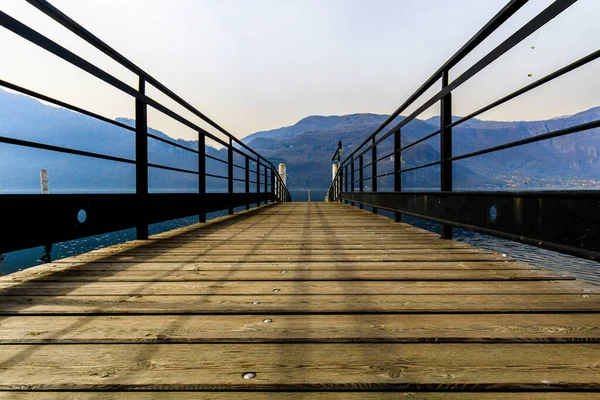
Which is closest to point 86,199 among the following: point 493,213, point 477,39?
point 493,213

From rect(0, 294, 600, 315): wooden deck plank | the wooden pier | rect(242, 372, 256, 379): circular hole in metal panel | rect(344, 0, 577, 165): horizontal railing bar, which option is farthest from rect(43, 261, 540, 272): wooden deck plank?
rect(344, 0, 577, 165): horizontal railing bar

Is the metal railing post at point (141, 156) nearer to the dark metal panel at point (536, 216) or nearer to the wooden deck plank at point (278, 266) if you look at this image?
the wooden deck plank at point (278, 266)

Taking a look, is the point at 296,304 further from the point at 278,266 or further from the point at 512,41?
the point at 512,41

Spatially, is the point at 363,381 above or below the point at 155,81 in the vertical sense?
below

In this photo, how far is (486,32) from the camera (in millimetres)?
1917

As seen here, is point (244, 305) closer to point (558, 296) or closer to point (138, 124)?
point (558, 296)

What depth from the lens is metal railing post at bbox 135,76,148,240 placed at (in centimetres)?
254

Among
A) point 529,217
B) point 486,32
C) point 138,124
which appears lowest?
point 529,217

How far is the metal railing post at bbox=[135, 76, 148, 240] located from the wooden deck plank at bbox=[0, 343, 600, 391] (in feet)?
5.73

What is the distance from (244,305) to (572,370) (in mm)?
977

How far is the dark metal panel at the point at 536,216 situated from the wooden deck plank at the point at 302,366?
47cm

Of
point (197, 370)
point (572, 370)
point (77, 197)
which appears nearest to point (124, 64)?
point (77, 197)

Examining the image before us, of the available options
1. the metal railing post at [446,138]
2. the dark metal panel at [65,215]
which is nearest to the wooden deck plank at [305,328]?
the dark metal panel at [65,215]

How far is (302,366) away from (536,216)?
127cm
